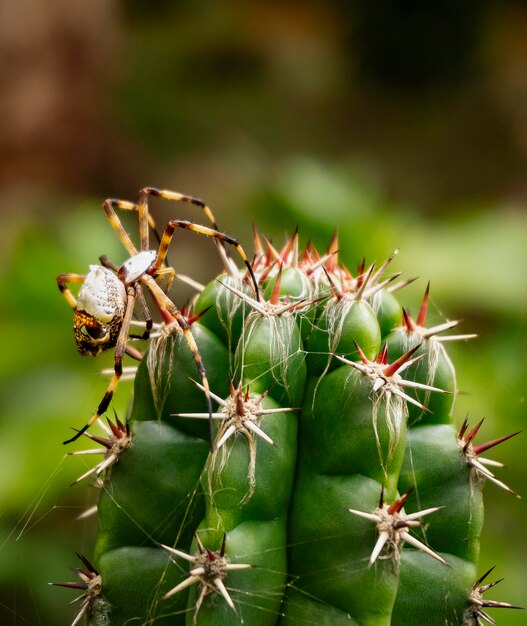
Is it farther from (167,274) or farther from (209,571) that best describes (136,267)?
(209,571)

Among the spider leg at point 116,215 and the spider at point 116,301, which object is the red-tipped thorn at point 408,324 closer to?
the spider at point 116,301

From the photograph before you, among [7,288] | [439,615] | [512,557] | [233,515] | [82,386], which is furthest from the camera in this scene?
[7,288]

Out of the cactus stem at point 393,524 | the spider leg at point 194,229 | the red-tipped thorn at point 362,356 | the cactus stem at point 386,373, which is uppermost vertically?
the red-tipped thorn at point 362,356

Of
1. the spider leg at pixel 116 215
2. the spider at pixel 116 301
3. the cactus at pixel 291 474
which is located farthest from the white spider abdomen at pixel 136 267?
the cactus at pixel 291 474

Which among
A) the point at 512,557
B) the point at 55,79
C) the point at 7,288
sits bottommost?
the point at 512,557

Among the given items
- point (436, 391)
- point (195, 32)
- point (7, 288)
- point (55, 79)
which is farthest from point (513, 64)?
point (436, 391)

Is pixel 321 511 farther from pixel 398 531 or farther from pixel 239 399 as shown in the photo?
pixel 239 399
